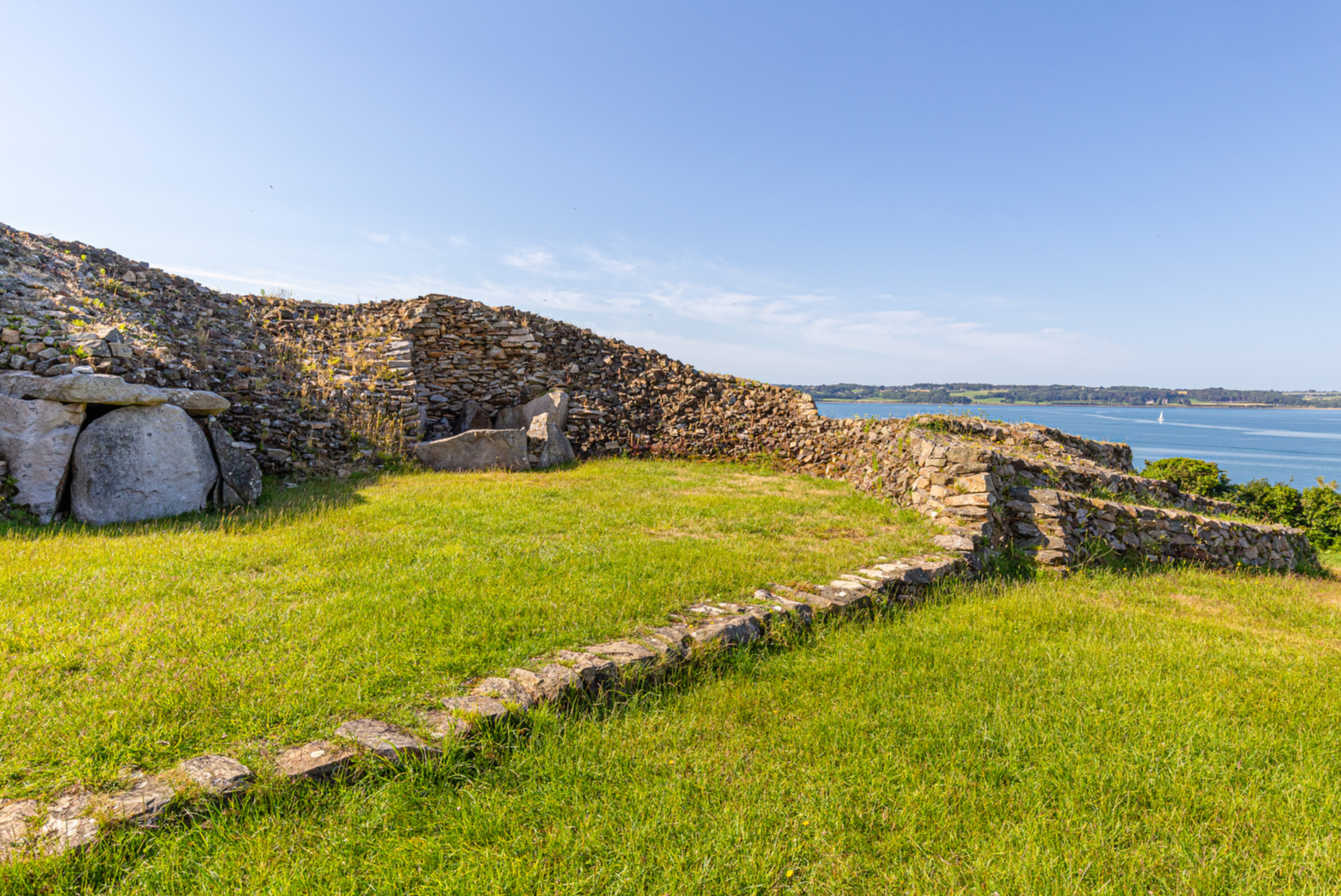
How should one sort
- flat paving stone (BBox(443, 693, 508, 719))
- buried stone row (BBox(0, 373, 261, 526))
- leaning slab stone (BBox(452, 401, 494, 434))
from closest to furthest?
flat paving stone (BBox(443, 693, 508, 719)), buried stone row (BBox(0, 373, 261, 526)), leaning slab stone (BBox(452, 401, 494, 434))

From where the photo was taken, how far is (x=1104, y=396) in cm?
7938

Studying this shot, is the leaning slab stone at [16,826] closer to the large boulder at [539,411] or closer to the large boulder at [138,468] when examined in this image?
the large boulder at [138,468]

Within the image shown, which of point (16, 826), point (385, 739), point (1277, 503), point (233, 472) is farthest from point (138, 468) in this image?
point (1277, 503)

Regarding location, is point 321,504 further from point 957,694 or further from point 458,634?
point 957,694

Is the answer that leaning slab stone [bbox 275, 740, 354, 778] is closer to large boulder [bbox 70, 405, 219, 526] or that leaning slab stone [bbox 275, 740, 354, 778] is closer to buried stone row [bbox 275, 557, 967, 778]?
buried stone row [bbox 275, 557, 967, 778]

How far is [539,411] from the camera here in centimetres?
1552

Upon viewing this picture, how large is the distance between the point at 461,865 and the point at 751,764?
1531mm

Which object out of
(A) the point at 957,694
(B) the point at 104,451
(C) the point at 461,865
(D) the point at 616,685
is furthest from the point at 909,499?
(B) the point at 104,451

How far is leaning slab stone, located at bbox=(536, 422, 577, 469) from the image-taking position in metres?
13.8

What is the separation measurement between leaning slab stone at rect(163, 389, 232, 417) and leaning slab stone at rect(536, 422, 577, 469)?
614 centimetres

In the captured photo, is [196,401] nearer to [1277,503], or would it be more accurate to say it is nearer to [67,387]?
[67,387]

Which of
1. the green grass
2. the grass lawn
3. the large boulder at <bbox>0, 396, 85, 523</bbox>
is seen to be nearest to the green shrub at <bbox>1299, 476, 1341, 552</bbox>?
the green grass

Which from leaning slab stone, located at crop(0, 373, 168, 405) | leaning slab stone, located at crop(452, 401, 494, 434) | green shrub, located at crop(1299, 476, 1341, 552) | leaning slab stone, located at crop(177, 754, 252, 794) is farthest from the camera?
leaning slab stone, located at crop(452, 401, 494, 434)

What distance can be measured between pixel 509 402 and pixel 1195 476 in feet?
60.2
